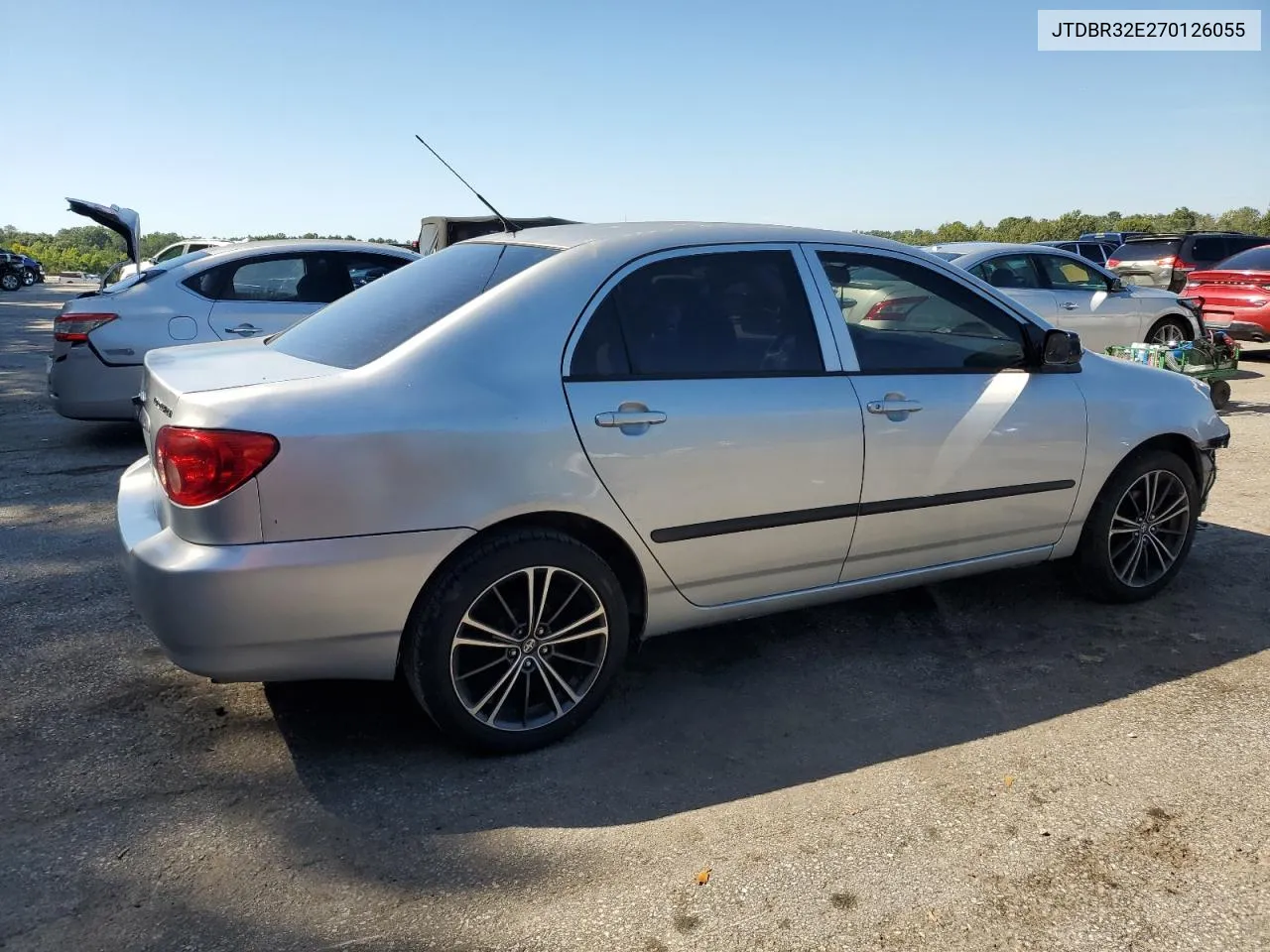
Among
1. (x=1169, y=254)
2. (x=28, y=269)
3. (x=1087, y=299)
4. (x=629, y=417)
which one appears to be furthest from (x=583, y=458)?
(x=28, y=269)

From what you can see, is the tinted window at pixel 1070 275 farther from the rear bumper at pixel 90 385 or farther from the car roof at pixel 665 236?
the rear bumper at pixel 90 385

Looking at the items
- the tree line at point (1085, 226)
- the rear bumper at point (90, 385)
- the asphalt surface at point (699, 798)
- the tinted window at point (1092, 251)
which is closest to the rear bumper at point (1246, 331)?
the asphalt surface at point (699, 798)

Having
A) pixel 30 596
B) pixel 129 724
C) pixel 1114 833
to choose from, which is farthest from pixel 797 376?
pixel 30 596

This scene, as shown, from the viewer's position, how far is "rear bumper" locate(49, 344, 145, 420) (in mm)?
7301

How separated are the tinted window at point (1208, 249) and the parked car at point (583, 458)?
578 inches

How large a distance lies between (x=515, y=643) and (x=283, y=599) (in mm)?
722

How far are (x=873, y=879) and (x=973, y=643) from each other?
1767 mm

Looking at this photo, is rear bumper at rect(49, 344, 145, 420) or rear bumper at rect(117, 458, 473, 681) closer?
rear bumper at rect(117, 458, 473, 681)

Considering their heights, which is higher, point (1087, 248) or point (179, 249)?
point (179, 249)

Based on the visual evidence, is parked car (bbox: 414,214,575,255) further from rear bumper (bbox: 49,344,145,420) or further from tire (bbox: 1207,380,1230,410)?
tire (bbox: 1207,380,1230,410)

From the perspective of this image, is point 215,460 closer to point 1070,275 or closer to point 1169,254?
point 1070,275

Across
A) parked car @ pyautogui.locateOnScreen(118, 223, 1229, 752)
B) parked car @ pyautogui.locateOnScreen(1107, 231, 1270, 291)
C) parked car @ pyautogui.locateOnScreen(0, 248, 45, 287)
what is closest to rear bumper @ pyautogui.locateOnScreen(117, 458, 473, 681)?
parked car @ pyautogui.locateOnScreen(118, 223, 1229, 752)

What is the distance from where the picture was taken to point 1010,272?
1040 centimetres

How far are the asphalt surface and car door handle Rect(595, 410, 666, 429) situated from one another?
3.43 ft
